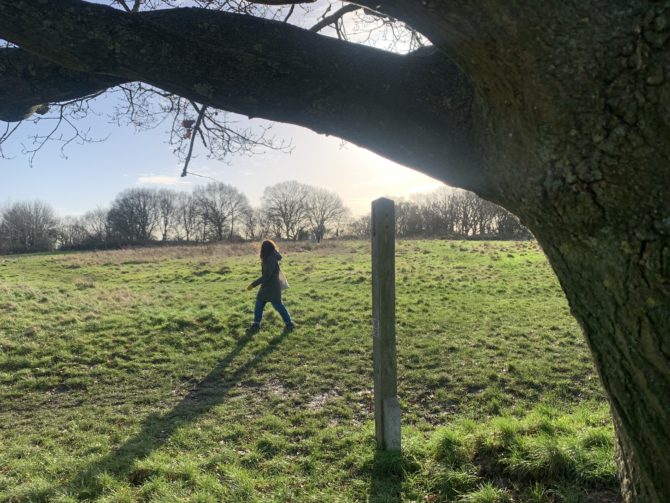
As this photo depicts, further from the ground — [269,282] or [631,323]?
[631,323]

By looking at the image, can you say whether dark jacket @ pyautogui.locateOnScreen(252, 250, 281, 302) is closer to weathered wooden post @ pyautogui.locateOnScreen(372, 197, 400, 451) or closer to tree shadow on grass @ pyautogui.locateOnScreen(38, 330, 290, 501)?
tree shadow on grass @ pyautogui.locateOnScreen(38, 330, 290, 501)

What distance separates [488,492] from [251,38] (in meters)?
3.49

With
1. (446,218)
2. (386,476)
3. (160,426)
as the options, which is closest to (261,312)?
(160,426)

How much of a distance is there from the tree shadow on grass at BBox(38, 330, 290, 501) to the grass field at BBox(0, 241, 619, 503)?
0.08ft

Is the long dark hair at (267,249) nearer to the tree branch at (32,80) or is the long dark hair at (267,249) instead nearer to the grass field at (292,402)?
the grass field at (292,402)

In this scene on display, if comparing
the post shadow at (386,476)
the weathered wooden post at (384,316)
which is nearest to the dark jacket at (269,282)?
the weathered wooden post at (384,316)

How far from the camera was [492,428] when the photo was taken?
4.55 metres

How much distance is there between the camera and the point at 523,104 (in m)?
1.58

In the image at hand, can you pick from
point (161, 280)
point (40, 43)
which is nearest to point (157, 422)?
point (40, 43)

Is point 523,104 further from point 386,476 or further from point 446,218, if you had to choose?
point 446,218

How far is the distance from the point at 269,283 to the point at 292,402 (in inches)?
149

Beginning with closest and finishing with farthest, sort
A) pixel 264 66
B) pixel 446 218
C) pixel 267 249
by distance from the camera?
pixel 264 66 < pixel 267 249 < pixel 446 218

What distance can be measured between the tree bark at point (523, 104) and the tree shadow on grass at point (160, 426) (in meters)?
3.66

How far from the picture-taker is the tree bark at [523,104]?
54.6 inches
